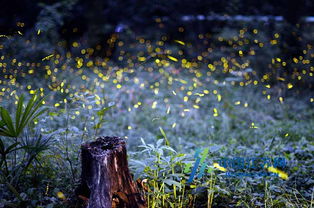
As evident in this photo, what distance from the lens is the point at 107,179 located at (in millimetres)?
2283

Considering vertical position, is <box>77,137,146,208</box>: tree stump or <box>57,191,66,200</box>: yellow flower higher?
<box>77,137,146,208</box>: tree stump

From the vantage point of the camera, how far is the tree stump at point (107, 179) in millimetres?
2271

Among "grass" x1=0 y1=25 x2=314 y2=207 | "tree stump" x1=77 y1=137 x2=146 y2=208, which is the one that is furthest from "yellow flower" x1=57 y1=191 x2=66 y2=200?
"tree stump" x1=77 y1=137 x2=146 y2=208

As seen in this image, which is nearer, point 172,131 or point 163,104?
point 172,131

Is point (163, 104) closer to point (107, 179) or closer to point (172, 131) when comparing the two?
point (172, 131)

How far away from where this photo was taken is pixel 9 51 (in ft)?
14.3

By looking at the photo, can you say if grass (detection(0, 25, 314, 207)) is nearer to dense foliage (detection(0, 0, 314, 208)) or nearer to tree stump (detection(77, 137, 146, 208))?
dense foliage (detection(0, 0, 314, 208))

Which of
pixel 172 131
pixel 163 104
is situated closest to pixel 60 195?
pixel 172 131

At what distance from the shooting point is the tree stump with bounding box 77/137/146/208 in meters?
2.27

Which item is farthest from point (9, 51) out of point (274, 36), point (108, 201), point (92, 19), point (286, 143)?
point (274, 36)

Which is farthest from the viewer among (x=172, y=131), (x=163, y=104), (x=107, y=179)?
(x=163, y=104)

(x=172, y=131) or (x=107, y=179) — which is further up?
(x=107, y=179)

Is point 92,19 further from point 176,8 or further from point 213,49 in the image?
point 213,49

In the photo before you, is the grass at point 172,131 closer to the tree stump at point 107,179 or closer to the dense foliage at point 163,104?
the dense foliage at point 163,104
